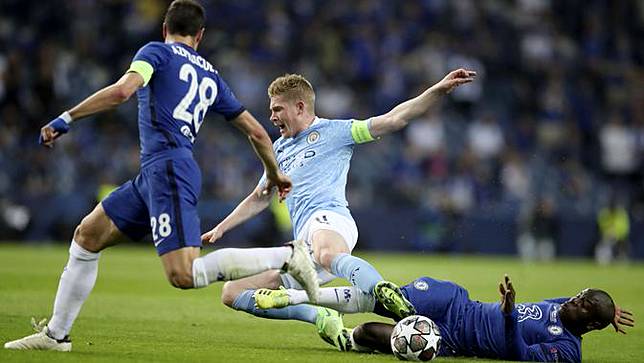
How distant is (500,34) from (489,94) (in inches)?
79.1

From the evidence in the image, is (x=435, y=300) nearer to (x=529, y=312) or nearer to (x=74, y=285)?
(x=529, y=312)

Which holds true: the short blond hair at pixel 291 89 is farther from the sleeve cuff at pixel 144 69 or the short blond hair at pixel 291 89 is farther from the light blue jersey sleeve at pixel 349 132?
the sleeve cuff at pixel 144 69

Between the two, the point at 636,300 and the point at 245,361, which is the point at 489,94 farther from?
the point at 245,361

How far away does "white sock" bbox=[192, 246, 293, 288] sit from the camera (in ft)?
25.7

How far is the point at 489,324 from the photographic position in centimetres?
859

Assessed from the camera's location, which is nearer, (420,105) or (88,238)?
(88,238)

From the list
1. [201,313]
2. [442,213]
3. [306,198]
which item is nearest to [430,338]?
[306,198]

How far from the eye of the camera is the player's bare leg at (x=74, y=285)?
808 cm

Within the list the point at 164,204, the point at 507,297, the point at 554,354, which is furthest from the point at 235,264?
the point at 554,354

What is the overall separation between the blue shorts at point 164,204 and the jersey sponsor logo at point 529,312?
2.59 metres

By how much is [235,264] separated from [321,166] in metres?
2.04

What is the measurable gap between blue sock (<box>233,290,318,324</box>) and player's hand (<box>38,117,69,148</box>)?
2.73 metres

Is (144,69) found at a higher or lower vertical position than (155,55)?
lower

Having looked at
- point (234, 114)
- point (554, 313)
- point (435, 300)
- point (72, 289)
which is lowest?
point (554, 313)
